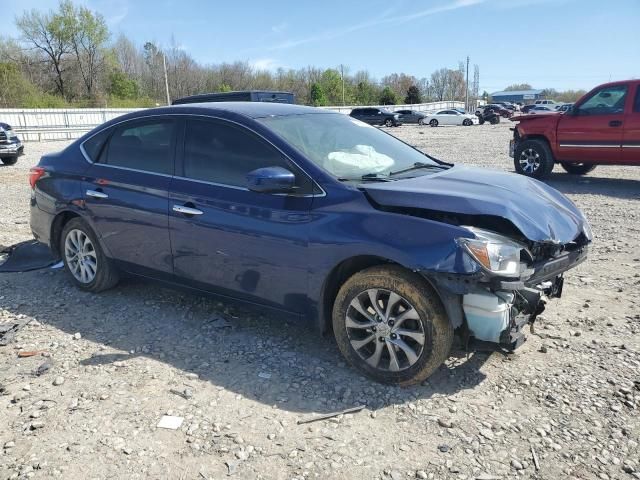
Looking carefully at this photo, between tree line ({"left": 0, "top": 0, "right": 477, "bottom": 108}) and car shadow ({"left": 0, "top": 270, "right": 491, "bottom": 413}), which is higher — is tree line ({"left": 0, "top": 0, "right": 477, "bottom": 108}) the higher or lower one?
the higher one

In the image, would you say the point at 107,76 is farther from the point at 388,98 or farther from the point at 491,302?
the point at 491,302

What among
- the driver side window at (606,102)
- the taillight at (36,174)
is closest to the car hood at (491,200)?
the taillight at (36,174)

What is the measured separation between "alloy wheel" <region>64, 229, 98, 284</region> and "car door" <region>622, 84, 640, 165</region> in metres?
9.69

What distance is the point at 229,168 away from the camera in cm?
388

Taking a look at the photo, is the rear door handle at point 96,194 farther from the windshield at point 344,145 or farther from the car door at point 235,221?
the windshield at point 344,145

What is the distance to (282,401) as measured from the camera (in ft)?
10.6

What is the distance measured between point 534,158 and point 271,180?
31.6ft

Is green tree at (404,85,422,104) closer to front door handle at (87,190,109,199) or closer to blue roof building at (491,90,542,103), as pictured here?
blue roof building at (491,90,542,103)

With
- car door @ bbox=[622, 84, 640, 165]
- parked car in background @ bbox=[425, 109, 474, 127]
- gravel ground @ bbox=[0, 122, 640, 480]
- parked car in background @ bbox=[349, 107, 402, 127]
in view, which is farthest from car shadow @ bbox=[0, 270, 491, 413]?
parked car in background @ bbox=[425, 109, 474, 127]

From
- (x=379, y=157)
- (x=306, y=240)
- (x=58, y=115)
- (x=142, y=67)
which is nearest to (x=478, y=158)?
(x=379, y=157)

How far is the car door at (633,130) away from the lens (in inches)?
390

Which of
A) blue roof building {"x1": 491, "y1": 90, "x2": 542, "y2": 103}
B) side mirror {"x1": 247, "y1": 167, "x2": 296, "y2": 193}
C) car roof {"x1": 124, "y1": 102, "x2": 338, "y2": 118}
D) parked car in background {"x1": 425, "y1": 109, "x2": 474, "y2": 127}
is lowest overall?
side mirror {"x1": 247, "y1": 167, "x2": 296, "y2": 193}

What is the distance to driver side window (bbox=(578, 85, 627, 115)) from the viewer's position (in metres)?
10.2

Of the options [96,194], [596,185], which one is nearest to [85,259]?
[96,194]
